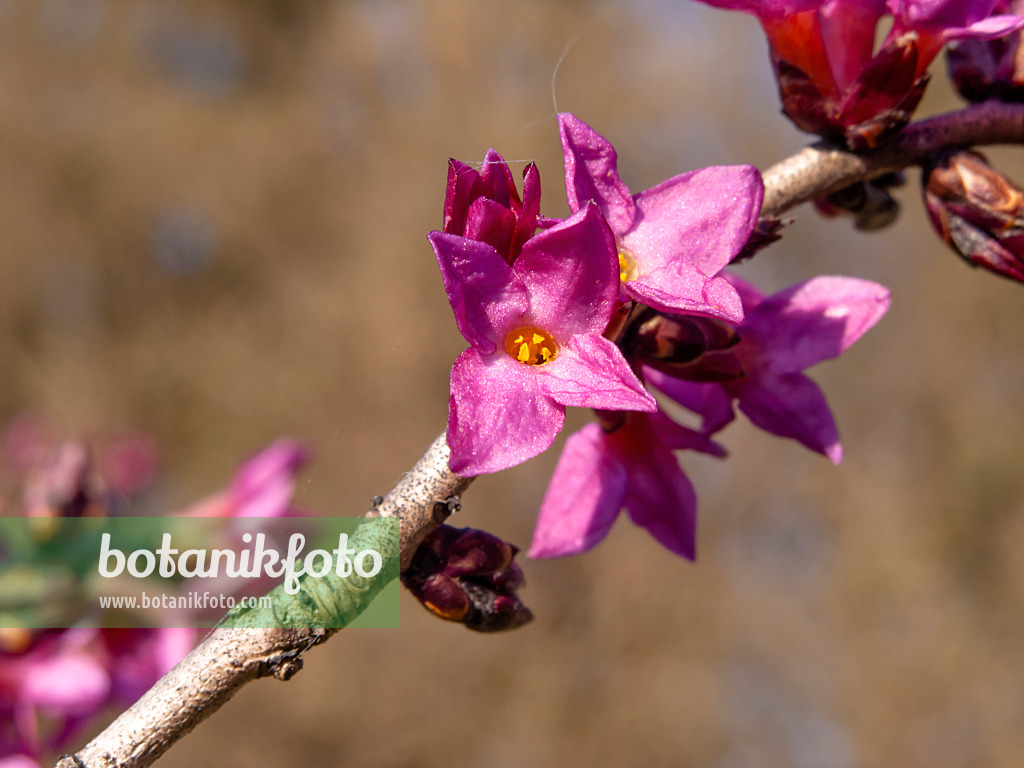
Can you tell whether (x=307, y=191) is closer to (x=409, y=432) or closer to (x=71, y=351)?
(x=71, y=351)

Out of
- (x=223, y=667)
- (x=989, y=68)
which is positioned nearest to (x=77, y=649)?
(x=223, y=667)

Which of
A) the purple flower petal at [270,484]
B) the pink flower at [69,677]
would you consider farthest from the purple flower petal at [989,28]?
the pink flower at [69,677]

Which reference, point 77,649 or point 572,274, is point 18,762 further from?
point 572,274

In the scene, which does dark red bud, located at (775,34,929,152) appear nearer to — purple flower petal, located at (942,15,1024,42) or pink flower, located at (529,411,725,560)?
purple flower petal, located at (942,15,1024,42)

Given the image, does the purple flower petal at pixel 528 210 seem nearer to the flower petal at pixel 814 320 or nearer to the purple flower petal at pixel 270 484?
the flower petal at pixel 814 320

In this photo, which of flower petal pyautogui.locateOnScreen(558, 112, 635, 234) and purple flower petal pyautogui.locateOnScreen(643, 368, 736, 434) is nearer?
flower petal pyautogui.locateOnScreen(558, 112, 635, 234)

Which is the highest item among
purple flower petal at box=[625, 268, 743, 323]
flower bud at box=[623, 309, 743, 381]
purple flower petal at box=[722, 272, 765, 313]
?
purple flower petal at box=[625, 268, 743, 323]

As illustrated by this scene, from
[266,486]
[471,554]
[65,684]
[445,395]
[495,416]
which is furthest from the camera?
[445,395]

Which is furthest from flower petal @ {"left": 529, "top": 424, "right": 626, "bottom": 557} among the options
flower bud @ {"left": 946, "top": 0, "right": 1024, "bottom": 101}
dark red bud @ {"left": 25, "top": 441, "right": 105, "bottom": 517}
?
dark red bud @ {"left": 25, "top": 441, "right": 105, "bottom": 517}
